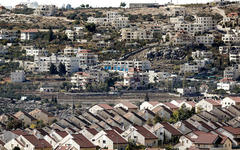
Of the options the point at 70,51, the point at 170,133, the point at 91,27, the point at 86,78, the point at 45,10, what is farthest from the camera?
the point at 45,10

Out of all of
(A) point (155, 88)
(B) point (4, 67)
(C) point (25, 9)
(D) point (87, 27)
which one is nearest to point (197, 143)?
(A) point (155, 88)

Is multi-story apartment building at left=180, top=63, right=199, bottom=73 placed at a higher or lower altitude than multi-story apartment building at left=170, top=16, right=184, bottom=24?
lower

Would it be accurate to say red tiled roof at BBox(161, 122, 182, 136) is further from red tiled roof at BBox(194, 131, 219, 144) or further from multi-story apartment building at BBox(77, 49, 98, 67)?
multi-story apartment building at BBox(77, 49, 98, 67)

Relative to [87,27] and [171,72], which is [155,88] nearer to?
[171,72]

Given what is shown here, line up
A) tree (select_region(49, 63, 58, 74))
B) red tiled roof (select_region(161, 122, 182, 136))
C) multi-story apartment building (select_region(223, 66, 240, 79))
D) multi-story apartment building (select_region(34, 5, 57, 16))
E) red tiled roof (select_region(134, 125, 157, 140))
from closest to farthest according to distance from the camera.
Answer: red tiled roof (select_region(134, 125, 157, 140)) → red tiled roof (select_region(161, 122, 182, 136)) → multi-story apartment building (select_region(223, 66, 240, 79)) → tree (select_region(49, 63, 58, 74)) → multi-story apartment building (select_region(34, 5, 57, 16))

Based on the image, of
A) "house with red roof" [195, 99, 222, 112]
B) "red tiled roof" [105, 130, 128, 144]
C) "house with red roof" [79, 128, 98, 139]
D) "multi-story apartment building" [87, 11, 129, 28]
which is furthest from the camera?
"multi-story apartment building" [87, 11, 129, 28]

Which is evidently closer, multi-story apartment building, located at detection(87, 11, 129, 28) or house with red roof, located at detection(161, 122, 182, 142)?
house with red roof, located at detection(161, 122, 182, 142)

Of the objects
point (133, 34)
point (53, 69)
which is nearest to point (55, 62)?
point (53, 69)

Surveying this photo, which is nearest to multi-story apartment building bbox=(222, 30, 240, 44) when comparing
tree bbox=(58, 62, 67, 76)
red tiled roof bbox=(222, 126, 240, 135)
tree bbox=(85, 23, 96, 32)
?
tree bbox=(85, 23, 96, 32)

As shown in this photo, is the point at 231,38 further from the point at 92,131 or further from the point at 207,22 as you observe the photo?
the point at 92,131
